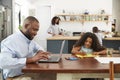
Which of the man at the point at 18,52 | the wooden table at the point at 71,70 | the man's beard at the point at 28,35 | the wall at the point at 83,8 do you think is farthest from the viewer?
the wall at the point at 83,8

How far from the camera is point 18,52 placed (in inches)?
92.3

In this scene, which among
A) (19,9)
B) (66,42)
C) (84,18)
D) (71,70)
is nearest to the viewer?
(71,70)

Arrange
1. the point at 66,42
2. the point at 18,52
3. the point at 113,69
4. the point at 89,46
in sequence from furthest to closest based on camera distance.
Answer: the point at 66,42 → the point at 89,46 → the point at 18,52 → the point at 113,69

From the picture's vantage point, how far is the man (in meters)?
2.15

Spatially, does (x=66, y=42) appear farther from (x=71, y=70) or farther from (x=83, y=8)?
(x=71, y=70)

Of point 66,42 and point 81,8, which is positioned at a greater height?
point 81,8

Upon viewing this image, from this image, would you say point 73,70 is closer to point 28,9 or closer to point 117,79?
point 117,79

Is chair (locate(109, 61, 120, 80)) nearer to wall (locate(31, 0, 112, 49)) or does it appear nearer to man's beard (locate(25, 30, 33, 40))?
man's beard (locate(25, 30, 33, 40))

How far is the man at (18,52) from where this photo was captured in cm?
215

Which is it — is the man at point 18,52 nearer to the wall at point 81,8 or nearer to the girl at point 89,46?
the girl at point 89,46

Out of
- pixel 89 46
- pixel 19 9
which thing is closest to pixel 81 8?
pixel 19 9

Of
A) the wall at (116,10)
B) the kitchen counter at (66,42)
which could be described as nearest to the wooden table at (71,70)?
the kitchen counter at (66,42)

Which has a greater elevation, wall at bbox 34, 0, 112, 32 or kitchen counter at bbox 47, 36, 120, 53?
wall at bbox 34, 0, 112, 32

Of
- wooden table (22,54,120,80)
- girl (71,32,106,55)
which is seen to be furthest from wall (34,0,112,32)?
wooden table (22,54,120,80)
